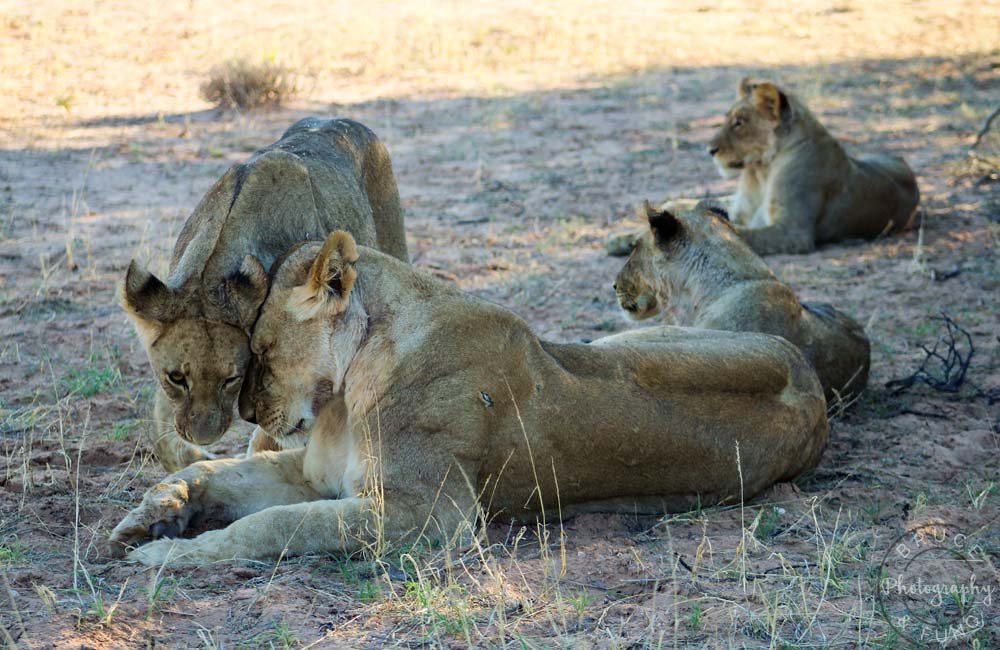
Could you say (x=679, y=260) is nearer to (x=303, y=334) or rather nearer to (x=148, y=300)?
(x=303, y=334)

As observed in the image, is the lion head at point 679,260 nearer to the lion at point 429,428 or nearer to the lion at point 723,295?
the lion at point 723,295

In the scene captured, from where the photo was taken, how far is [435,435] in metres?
4.08

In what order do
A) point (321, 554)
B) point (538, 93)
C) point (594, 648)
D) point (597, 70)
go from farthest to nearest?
point (597, 70) < point (538, 93) < point (321, 554) < point (594, 648)

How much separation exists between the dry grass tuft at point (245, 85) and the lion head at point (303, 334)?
8.03 metres

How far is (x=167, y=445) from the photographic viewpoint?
4766 mm

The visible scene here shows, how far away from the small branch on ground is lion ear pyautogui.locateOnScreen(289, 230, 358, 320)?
2.98 meters

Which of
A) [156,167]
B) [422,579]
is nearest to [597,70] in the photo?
[156,167]

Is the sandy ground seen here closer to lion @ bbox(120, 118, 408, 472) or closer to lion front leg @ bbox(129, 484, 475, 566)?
lion front leg @ bbox(129, 484, 475, 566)

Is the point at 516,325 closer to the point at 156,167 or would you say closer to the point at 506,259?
the point at 506,259

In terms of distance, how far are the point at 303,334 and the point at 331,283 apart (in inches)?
7.9

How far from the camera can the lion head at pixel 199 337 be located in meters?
4.16

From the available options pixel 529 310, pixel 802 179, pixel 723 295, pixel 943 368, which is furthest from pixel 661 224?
pixel 802 179

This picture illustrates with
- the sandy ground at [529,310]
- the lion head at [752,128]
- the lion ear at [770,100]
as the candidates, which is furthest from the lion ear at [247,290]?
the lion ear at [770,100]

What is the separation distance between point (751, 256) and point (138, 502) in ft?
10.6
